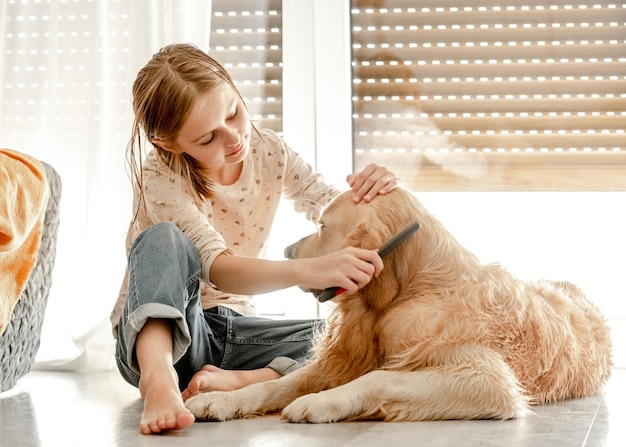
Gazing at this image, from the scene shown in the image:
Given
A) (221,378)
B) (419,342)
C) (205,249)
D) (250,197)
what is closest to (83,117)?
(250,197)

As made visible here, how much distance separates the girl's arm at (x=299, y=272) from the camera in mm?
1816

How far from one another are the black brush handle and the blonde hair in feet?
1.86

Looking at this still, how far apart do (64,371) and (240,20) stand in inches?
57.6

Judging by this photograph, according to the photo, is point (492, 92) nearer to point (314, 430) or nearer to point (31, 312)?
point (31, 312)

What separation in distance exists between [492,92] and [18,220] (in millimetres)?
1794

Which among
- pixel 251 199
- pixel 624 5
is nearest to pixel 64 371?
Result: pixel 251 199

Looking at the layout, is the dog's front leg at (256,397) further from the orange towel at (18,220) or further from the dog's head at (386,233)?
the orange towel at (18,220)

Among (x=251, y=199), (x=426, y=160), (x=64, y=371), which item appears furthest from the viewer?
(x=426, y=160)

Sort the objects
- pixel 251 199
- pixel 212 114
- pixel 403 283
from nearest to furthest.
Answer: pixel 403 283 → pixel 212 114 → pixel 251 199

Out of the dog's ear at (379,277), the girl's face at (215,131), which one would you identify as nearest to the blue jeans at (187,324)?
the girl's face at (215,131)

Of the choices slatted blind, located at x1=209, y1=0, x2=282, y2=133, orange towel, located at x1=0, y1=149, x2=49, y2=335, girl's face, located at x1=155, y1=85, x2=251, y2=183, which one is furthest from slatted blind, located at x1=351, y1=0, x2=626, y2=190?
orange towel, located at x1=0, y1=149, x2=49, y2=335

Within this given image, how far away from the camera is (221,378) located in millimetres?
2076

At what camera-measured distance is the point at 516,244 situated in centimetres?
328

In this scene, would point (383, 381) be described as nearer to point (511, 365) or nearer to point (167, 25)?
point (511, 365)
